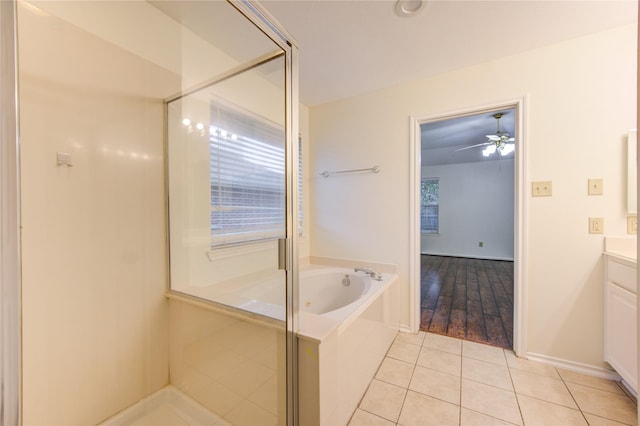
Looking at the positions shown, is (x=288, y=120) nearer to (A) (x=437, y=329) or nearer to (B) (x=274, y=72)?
(B) (x=274, y=72)

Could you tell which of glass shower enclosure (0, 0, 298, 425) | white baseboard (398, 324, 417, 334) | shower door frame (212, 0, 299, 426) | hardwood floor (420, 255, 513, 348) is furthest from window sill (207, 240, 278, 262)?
hardwood floor (420, 255, 513, 348)

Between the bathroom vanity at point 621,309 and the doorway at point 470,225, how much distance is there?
444 millimetres

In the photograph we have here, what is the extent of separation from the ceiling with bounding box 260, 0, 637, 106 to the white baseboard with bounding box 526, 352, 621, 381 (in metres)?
2.26

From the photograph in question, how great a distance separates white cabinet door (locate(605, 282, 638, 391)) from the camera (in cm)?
138

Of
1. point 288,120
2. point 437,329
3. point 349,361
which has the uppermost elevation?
point 288,120

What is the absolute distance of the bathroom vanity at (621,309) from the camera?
138 cm

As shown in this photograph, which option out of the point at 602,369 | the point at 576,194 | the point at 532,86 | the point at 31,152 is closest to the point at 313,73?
the point at 532,86

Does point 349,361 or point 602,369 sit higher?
point 349,361

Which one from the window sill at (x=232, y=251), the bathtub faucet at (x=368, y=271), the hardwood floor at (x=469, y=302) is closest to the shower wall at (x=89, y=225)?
the window sill at (x=232, y=251)

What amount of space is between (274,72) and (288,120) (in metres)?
0.38

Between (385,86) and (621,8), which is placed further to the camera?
(385,86)

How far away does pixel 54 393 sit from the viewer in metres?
1.15

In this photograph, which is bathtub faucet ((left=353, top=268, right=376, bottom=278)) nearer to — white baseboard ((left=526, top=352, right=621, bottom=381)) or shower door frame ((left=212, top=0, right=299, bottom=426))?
shower door frame ((left=212, top=0, right=299, bottom=426))

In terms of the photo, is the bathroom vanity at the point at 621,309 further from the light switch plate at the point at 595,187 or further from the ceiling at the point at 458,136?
the ceiling at the point at 458,136
